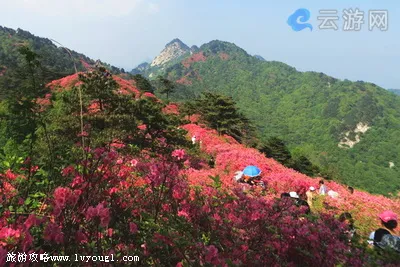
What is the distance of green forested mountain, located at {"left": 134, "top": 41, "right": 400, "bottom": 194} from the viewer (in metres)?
97.9

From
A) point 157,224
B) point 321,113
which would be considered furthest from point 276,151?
point 321,113

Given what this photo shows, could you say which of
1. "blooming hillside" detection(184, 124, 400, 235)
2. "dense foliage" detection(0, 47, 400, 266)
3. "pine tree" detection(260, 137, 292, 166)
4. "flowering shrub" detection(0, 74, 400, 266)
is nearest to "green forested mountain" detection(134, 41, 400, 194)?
A: "pine tree" detection(260, 137, 292, 166)

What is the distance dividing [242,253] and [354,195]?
13739 mm

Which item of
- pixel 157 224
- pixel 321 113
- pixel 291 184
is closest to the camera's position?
pixel 157 224

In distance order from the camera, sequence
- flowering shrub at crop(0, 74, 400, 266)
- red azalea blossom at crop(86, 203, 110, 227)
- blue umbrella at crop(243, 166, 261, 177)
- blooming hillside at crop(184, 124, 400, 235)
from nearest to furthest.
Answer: red azalea blossom at crop(86, 203, 110, 227), flowering shrub at crop(0, 74, 400, 266), blooming hillside at crop(184, 124, 400, 235), blue umbrella at crop(243, 166, 261, 177)

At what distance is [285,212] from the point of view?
16.4ft

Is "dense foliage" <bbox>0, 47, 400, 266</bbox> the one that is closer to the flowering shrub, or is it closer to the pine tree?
the flowering shrub

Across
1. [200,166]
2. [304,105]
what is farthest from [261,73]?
[200,166]

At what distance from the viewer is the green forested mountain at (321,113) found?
321ft

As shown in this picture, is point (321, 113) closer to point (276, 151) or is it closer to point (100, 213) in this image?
point (276, 151)

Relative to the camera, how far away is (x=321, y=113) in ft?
463

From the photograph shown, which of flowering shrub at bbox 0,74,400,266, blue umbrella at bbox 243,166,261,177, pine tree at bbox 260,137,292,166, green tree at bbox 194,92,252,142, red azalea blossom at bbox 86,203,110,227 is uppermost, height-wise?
green tree at bbox 194,92,252,142

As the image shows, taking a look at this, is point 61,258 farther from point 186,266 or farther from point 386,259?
point 386,259

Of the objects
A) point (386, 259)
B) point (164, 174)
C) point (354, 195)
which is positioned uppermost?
point (164, 174)
